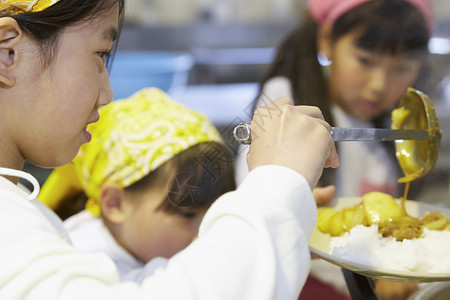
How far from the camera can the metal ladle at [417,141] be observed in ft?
1.94

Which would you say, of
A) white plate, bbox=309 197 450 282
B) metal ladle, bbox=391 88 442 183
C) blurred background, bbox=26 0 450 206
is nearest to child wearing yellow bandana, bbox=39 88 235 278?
white plate, bbox=309 197 450 282

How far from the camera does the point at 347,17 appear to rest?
0.80m

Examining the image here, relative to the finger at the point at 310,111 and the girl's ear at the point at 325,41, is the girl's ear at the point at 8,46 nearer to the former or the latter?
the finger at the point at 310,111

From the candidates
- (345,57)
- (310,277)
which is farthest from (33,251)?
(345,57)

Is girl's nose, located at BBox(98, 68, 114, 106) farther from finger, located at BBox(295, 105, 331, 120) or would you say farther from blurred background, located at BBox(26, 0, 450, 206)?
blurred background, located at BBox(26, 0, 450, 206)

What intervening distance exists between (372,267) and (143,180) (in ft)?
1.17

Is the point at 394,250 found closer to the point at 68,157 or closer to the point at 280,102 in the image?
the point at 280,102

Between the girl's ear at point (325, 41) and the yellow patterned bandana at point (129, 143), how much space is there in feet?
0.76

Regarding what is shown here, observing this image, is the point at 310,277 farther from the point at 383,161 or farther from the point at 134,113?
the point at 134,113

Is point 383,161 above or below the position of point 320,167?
below

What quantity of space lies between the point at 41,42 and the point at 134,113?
40 centimetres

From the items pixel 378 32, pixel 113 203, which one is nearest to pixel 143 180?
pixel 113 203

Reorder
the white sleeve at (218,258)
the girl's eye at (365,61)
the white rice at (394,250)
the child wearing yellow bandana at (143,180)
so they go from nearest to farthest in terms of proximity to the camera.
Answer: the white sleeve at (218,258)
the white rice at (394,250)
the child wearing yellow bandana at (143,180)
the girl's eye at (365,61)

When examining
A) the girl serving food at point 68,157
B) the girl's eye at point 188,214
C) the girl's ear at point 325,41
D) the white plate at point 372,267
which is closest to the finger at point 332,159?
the girl serving food at point 68,157
